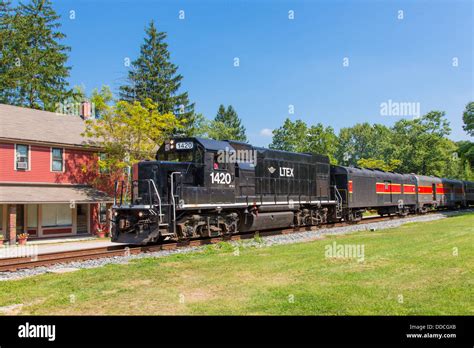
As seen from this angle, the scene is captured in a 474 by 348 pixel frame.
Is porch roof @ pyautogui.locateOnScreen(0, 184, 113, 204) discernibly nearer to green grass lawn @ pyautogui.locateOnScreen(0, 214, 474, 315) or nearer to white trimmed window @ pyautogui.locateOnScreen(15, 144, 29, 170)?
white trimmed window @ pyautogui.locateOnScreen(15, 144, 29, 170)

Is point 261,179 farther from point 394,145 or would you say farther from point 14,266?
point 394,145

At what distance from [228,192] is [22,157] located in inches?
552

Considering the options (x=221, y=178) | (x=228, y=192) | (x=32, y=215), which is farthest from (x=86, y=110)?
(x=228, y=192)

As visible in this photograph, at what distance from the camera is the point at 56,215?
26219 millimetres

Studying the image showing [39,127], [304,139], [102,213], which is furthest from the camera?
[304,139]

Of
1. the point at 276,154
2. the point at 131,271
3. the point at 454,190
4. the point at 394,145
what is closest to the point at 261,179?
the point at 276,154

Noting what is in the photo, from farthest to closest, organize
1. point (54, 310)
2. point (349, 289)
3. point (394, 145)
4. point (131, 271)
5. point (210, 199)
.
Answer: point (394, 145), point (210, 199), point (131, 271), point (349, 289), point (54, 310)

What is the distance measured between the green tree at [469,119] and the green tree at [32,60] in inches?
1757

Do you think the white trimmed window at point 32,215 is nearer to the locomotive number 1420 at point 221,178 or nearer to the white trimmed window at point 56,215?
the white trimmed window at point 56,215

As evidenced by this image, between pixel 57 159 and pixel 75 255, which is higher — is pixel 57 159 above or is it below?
above

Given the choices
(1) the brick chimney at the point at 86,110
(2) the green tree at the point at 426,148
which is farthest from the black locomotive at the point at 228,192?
(2) the green tree at the point at 426,148

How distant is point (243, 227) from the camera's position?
19.0 metres

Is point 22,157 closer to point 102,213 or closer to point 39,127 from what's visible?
point 39,127
